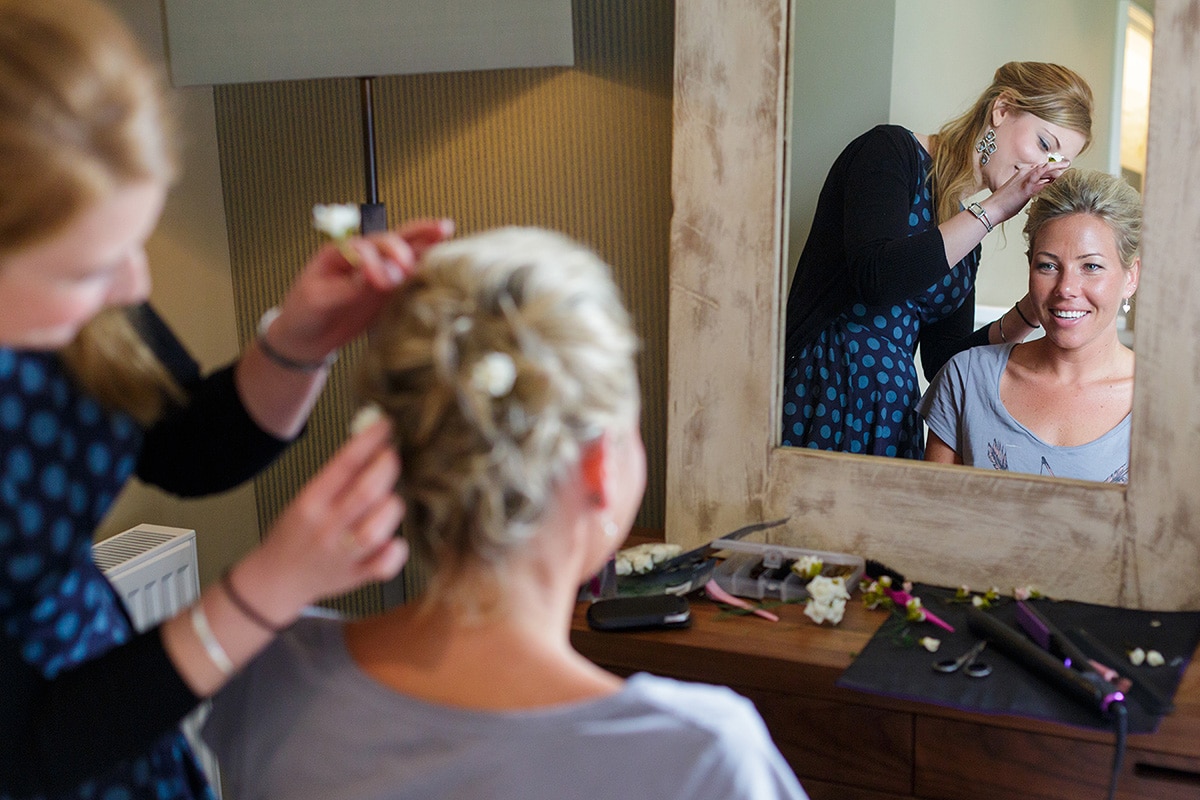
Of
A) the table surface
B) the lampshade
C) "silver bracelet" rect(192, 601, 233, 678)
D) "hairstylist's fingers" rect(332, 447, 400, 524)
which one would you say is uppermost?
the lampshade

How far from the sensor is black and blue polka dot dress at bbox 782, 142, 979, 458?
145 cm

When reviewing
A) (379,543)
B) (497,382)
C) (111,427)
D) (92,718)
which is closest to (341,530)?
(379,543)

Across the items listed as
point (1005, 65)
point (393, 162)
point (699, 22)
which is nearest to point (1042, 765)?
point (1005, 65)

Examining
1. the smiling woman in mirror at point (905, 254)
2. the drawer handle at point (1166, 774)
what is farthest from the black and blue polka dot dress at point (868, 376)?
the drawer handle at point (1166, 774)

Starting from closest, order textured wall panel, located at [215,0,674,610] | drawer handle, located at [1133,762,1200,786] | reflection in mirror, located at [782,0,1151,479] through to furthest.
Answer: drawer handle, located at [1133,762,1200,786] → reflection in mirror, located at [782,0,1151,479] → textured wall panel, located at [215,0,674,610]

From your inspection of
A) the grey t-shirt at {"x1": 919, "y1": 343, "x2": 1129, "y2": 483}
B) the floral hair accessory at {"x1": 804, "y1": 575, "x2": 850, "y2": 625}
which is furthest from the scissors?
the grey t-shirt at {"x1": 919, "y1": 343, "x2": 1129, "y2": 483}

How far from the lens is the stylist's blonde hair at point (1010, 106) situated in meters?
1.33

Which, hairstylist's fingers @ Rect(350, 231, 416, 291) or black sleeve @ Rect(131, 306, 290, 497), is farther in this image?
black sleeve @ Rect(131, 306, 290, 497)

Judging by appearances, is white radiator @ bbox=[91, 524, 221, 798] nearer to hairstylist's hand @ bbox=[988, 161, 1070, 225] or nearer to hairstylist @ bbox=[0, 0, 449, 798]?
hairstylist @ bbox=[0, 0, 449, 798]

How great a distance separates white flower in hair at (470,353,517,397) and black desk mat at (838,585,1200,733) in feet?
2.13

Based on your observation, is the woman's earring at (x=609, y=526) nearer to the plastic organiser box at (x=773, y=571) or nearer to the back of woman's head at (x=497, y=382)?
the back of woman's head at (x=497, y=382)

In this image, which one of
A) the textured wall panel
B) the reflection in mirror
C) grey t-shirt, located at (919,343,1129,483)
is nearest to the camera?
the reflection in mirror

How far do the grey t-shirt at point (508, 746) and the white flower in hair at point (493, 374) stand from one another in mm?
225

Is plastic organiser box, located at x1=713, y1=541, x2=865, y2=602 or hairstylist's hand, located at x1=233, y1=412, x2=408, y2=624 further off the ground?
hairstylist's hand, located at x1=233, y1=412, x2=408, y2=624
